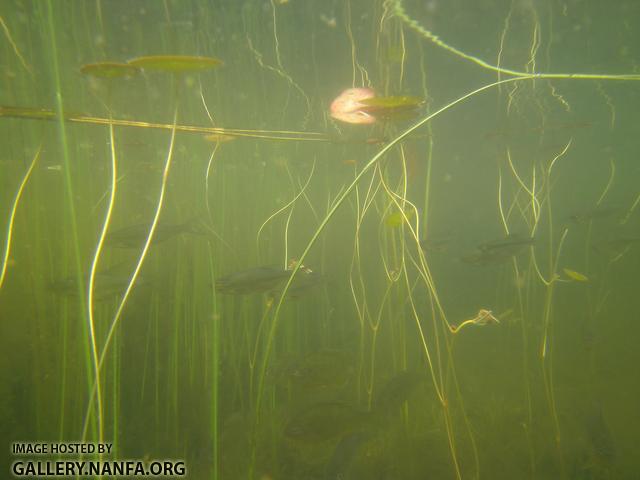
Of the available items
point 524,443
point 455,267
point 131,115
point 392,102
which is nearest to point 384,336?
point 524,443

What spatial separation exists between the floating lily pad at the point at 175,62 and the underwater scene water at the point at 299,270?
2 centimetres

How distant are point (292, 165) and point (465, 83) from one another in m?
12.5

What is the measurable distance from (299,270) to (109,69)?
3.08 m

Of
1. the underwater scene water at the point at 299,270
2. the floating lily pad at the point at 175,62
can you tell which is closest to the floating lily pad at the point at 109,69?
the underwater scene water at the point at 299,270

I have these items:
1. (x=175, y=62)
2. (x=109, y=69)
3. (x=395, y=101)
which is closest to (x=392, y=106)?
(x=395, y=101)

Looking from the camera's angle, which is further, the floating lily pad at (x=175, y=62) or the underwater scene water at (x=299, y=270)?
the underwater scene water at (x=299, y=270)

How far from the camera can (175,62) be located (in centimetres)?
253

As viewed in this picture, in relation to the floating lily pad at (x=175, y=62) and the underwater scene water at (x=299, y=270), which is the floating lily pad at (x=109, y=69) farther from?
the floating lily pad at (x=175, y=62)

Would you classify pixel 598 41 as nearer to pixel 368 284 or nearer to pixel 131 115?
pixel 131 115

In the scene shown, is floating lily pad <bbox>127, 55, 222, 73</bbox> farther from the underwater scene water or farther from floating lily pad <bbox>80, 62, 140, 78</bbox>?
floating lily pad <bbox>80, 62, 140, 78</bbox>

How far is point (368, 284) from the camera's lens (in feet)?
109

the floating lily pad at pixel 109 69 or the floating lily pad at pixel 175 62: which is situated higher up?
the floating lily pad at pixel 109 69

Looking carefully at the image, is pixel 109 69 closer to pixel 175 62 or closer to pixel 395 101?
pixel 175 62

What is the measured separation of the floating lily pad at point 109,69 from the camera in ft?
9.27
